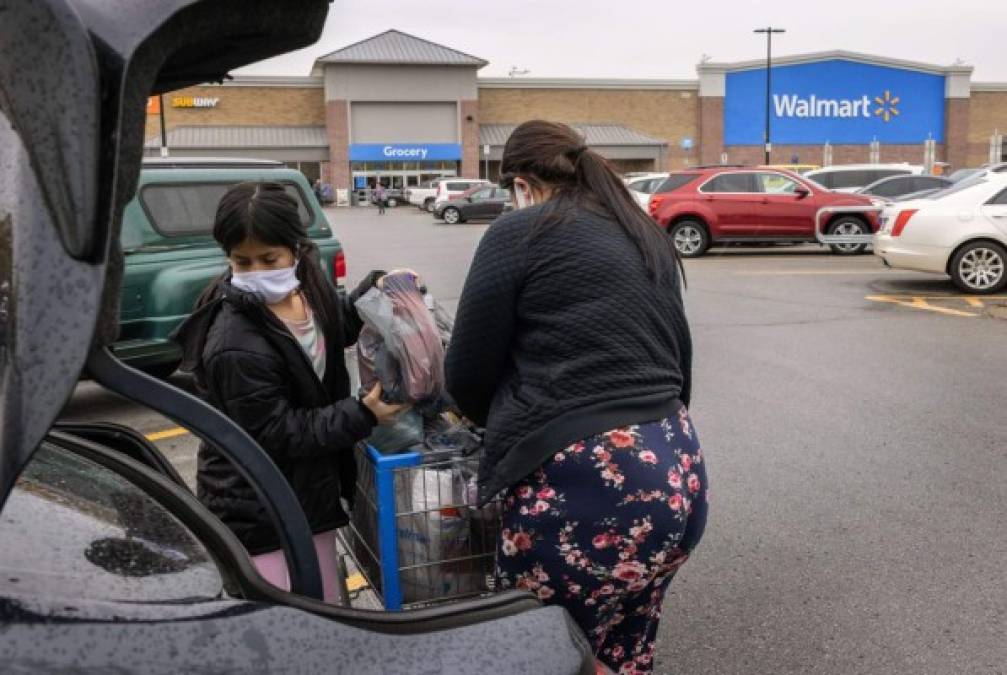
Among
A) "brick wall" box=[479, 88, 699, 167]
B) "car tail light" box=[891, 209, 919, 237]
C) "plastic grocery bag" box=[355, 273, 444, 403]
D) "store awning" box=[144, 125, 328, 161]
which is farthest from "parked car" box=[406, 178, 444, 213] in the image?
"plastic grocery bag" box=[355, 273, 444, 403]

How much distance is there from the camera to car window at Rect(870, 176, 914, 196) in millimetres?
23891

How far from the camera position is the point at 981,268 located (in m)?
12.7

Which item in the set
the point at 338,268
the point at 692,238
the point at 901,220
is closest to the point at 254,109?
the point at 692,238

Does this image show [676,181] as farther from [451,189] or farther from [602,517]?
[451,189]

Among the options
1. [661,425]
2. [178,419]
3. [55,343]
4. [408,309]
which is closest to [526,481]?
[661,425]

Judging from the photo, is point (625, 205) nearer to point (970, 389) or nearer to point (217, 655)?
point (217, 655)

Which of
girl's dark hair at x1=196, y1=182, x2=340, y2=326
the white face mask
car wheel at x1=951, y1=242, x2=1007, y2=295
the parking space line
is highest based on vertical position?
girl's dark hair at x1=196, y1=182, x2=340, y2=326

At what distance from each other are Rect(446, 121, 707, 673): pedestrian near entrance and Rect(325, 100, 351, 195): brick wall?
57732 millimetres

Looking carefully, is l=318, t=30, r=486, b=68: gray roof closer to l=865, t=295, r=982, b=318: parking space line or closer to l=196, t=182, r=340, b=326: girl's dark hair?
l=865, t=295, r=982, b=318: parking space line

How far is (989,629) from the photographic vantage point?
12.2 ft

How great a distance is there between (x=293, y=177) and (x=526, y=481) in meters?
6.73

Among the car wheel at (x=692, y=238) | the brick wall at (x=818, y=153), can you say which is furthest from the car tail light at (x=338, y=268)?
the brick wall at (x=818, y=153)

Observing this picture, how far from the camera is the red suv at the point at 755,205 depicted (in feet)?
61.7

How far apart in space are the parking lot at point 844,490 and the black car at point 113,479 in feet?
3.28
